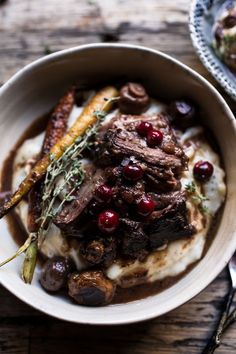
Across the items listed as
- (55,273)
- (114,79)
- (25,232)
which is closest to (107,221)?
(55,273)

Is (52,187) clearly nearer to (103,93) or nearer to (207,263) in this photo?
(103,93)

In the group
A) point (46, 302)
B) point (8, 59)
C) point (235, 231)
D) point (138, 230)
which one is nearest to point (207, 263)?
point (235, 231)

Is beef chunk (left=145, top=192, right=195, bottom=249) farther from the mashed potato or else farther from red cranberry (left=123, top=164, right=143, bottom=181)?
red cranberry (left=123, top=164, right=143, bottom=181)

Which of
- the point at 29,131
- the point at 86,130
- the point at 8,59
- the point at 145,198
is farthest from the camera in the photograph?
the point at 8,59

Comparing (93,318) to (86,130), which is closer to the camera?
(93,318)

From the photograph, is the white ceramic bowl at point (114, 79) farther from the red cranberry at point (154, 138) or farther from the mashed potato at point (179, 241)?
the red cranberry at point (154, 138)

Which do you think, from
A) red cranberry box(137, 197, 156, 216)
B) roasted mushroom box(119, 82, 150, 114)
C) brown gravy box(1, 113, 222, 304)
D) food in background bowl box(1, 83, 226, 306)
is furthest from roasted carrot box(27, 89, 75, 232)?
red cranberry box(137, 197, 156, 216)

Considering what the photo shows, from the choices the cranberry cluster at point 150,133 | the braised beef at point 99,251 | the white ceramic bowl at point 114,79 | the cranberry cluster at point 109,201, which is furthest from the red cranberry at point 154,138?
the braised beef at point 99,251
